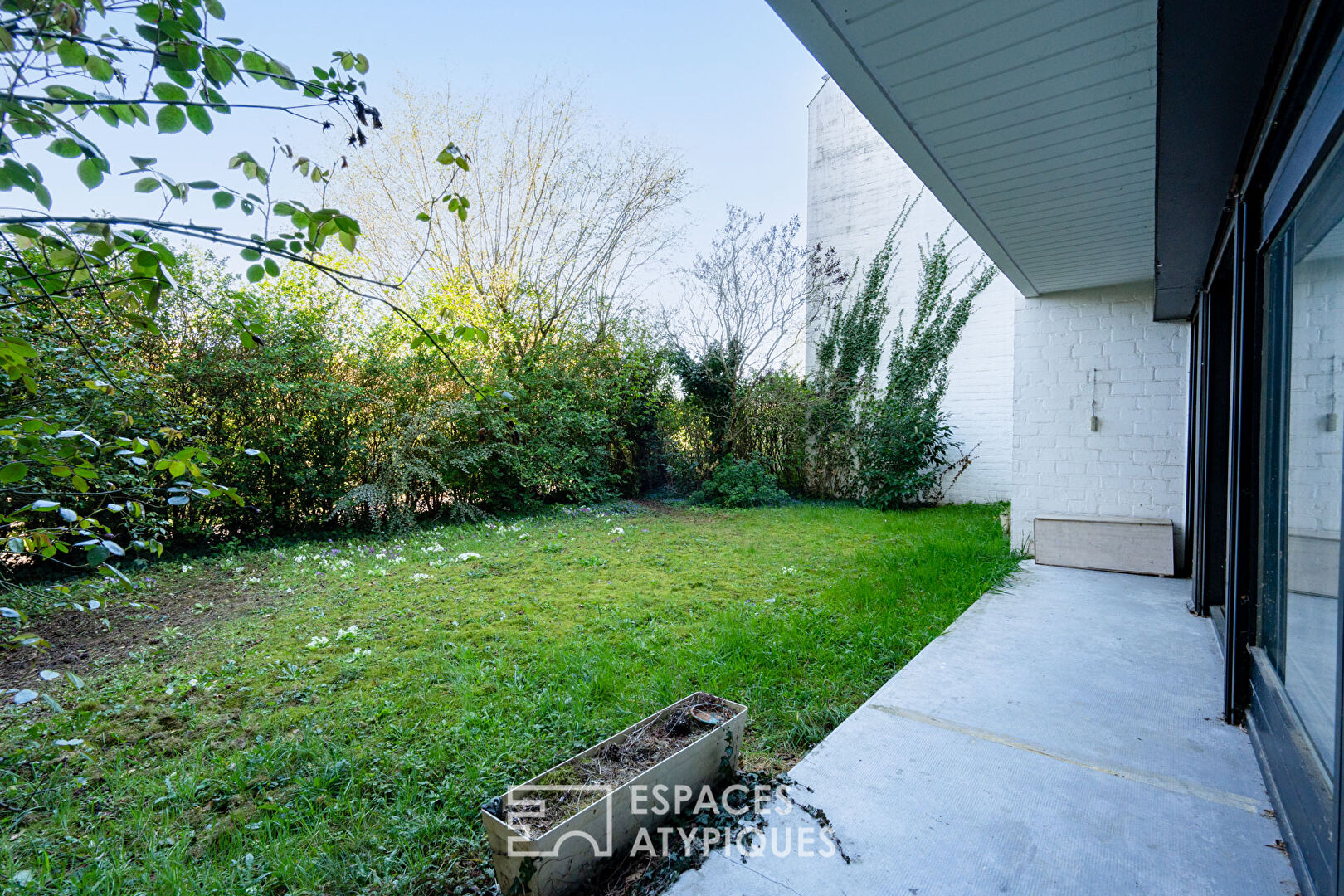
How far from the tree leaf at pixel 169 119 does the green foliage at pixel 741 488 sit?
695 centimetres

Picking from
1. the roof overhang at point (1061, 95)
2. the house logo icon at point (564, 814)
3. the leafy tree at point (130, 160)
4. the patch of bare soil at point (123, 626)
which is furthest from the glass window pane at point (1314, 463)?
the patch of bare soil at point (123, 626)

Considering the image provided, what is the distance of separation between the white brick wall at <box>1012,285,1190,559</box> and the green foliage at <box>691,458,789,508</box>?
10.9ft

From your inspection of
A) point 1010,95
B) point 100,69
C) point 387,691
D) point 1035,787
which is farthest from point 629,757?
point 1010,95

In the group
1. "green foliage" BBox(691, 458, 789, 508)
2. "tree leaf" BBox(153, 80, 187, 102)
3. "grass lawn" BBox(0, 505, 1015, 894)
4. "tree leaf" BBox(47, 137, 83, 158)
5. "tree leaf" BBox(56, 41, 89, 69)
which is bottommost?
"grass lawn" BBox(0, 505, 1015, 894)

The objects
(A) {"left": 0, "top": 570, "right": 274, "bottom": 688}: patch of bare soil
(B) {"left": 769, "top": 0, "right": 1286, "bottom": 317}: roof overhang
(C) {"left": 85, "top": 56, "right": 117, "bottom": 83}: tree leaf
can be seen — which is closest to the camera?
(C) {"left": 85, "top": 56, "right": 117, "bottom": 83}: tree leaf

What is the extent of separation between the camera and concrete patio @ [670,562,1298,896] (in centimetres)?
133

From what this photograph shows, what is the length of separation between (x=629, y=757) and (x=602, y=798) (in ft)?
0.81

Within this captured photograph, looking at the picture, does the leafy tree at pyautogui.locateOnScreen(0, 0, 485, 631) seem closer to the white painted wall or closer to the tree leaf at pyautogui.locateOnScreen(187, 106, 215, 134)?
the tree leaf at pyautogui.locateOnScreen(187, 106, 215, 134)

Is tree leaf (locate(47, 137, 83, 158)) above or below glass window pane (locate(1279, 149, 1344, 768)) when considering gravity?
above

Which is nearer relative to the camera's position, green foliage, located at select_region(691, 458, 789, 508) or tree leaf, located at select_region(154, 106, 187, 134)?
tree leaf, located at select_region(154, 106, 187, 134)

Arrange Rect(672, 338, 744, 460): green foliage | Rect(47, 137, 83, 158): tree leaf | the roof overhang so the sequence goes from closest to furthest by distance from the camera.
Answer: Rect(47, 137, 83, 158): tree leaf
the roof overhang
Rect(672, 338, 744, 460): green foliage

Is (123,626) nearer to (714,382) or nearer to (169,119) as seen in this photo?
(169,119)

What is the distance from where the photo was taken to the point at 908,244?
8.19 metres

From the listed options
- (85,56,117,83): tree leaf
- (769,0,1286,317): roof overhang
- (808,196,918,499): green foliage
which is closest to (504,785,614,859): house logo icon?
(85,56,117,83): tree leaf
